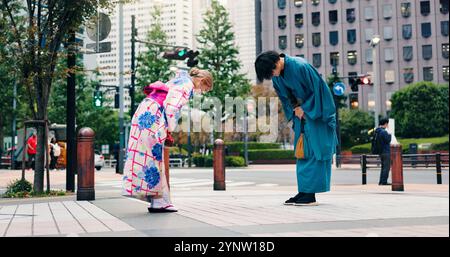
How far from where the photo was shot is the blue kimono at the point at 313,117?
5.95 m

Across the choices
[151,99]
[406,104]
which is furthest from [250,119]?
[151,99]

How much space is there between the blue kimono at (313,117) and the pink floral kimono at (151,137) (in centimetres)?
130

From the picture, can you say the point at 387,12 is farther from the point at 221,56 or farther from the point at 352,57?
the point at 221,56

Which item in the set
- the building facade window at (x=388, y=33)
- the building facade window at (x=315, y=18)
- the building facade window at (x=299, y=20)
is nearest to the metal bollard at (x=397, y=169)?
the building facade window at (x=388, y=33)

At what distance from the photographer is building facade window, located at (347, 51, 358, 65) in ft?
227

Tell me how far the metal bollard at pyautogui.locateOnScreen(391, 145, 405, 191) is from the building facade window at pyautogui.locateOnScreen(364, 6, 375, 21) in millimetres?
60297

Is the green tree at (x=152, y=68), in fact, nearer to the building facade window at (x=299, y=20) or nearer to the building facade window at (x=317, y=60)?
the building facade window at (x=299, y=20)

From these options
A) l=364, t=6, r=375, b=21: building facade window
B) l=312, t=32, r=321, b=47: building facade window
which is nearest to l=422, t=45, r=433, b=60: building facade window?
l=364, t=6, r=375, b=21: building facade window

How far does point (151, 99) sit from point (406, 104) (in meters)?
52.9

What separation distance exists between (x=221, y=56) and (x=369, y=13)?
35245 millimetres

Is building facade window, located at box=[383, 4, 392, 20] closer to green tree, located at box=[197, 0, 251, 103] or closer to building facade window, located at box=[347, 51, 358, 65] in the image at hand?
building facade window, located at box=[347, 51, 358, 65]
